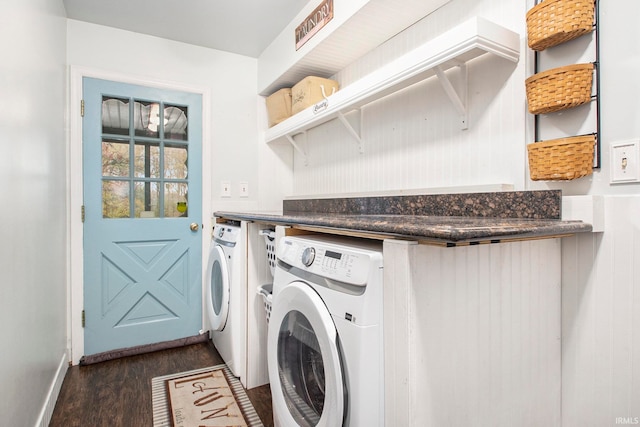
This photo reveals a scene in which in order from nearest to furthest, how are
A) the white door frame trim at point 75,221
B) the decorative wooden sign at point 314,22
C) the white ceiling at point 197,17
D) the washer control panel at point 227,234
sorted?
the decorative wooden sign at point 314,22 → the washer control panel at point 227,234 → the white ceiling at point 197,17 → the white door frame trim at point 75,221

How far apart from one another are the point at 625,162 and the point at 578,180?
0.14 metres

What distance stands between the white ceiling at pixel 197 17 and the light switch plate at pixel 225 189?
1.09 m

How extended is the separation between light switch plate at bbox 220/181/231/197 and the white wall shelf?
1143 millimetres

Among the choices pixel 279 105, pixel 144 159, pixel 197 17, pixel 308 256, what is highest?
pixel 197 17

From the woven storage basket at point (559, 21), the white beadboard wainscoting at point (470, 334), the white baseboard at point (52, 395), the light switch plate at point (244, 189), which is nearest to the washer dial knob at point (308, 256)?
the white beadboard wainscoting at point (470, 334)

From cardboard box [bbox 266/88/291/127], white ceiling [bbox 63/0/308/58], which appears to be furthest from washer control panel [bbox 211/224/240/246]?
white ceiling [bbox 63/0/308/58]

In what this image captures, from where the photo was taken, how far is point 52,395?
1.79 metres

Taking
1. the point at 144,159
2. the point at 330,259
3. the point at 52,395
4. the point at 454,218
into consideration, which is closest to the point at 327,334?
the point at 330,259

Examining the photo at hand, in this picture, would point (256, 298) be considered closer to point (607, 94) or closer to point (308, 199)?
point (308, 199)

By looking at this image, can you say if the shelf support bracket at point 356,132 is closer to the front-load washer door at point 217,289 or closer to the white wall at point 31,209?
the front-load washer door at point 217,289

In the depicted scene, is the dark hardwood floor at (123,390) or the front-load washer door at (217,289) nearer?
the dark hardwood floor at (123,390)

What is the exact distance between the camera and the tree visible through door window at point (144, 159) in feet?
8.20

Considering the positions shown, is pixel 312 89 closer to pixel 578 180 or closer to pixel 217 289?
pixel 217 289

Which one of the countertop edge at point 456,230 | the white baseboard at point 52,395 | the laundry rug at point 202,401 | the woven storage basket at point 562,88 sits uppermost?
the woven storage basket at point 562,88
